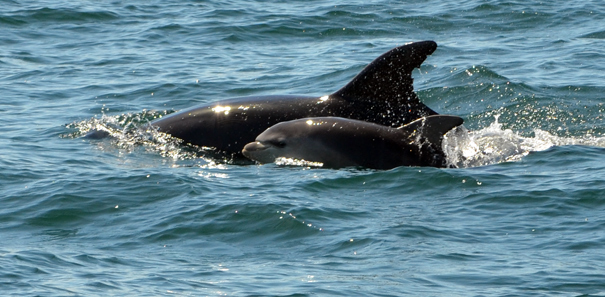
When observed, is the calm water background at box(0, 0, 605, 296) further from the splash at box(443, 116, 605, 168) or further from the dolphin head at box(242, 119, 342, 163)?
the dolphin head at box(242, 119, 342, 163)

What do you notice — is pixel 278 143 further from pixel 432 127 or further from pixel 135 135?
pixel 135 135

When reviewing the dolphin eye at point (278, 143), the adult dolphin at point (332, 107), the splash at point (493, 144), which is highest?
the adult dolphin at point (332, 107)

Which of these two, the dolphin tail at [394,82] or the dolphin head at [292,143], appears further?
the dolphin tail at [394,82]

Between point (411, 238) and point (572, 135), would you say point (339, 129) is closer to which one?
point (411, 238)

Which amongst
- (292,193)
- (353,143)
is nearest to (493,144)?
(353,143)

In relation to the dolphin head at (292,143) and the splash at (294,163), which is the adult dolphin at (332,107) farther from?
the splash at (294,163)

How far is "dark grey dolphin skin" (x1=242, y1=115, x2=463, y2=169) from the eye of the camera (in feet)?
38.9

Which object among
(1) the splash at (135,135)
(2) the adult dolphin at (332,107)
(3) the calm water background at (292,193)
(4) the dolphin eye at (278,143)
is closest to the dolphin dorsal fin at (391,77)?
(2) the adult dolphin at (332,107)

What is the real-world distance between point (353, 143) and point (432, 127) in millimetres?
1087

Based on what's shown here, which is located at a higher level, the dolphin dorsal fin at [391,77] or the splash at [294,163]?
the dolphin dorsal fin at [391,77]

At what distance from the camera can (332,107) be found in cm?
1303

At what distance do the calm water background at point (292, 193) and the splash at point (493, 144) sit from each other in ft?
0.22

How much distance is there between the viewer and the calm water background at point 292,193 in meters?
8.34

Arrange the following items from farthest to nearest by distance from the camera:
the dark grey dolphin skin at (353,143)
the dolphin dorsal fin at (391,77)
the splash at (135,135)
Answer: the splash at (135,135) → the dolphin dorsal fin at (391,77) → the dark grey dolphin skin at (353,143)
